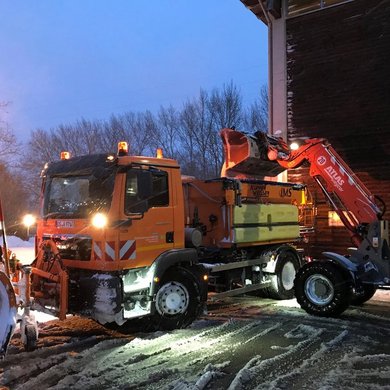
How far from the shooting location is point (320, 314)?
804 cm

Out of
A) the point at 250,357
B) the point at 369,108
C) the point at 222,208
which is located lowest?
the point at 250,357

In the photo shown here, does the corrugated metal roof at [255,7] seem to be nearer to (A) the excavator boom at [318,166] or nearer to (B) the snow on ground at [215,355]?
(A) the excavator boom at [318,166]

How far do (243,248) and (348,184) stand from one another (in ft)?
7.39

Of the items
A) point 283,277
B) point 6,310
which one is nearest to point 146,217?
point 6,310

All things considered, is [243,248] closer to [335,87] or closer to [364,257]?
[364,257]

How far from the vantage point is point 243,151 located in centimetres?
941

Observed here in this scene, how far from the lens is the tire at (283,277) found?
31.2 ft

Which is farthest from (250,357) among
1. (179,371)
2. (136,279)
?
(136,279)

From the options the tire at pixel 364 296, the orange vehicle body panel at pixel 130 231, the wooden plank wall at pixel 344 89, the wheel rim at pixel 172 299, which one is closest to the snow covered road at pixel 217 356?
the wheel rim at pixel 172 299

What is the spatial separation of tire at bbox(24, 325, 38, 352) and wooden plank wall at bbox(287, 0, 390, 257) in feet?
29.7

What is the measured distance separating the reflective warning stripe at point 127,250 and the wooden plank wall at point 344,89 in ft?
25.6

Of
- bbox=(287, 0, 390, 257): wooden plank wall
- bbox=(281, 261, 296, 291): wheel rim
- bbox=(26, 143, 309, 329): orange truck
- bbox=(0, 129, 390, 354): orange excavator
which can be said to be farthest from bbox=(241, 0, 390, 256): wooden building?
bbox=(26, 143, 309, 329): orange truck

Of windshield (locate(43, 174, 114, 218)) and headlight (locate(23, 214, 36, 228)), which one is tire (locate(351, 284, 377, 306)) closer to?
windshield (locate(43, 174, 114, 218))

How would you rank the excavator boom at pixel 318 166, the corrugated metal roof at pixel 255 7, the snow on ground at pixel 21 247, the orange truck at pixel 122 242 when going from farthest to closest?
the snow on ground at pixel 21 247 → the corrugated metal roof at pixel 255 7 → the excavator boom at pixel 318 166 → the orange truck at pixel 122 242
